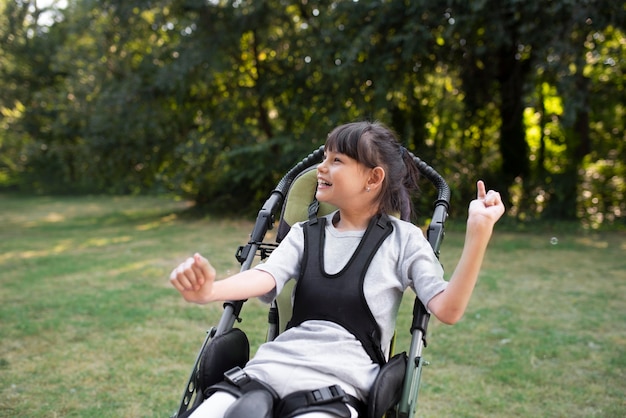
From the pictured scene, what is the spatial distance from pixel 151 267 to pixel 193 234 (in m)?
3.12

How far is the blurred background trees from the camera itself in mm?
9539

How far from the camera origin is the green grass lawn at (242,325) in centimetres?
358

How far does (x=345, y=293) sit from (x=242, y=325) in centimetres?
316

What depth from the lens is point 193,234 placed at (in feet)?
35.4

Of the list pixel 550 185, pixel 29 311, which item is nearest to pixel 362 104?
pixel 550 185

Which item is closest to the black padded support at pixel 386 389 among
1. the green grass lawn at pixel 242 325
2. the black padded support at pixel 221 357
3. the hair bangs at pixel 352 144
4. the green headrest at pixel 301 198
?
the black padded support at pixel 221 357

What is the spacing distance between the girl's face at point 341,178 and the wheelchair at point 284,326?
1.28 ft

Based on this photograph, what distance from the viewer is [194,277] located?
1.67 meters

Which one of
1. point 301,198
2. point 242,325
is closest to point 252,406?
point 301,198

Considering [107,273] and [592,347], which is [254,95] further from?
[592,347]

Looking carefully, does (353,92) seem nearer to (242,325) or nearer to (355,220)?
(242,325)

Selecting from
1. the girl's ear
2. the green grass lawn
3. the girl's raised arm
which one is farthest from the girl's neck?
the green grass lawn

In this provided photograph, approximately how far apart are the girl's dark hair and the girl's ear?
21mm

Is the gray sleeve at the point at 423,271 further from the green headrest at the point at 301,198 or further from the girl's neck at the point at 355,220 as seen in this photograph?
the green headrest at the point at 301,198
